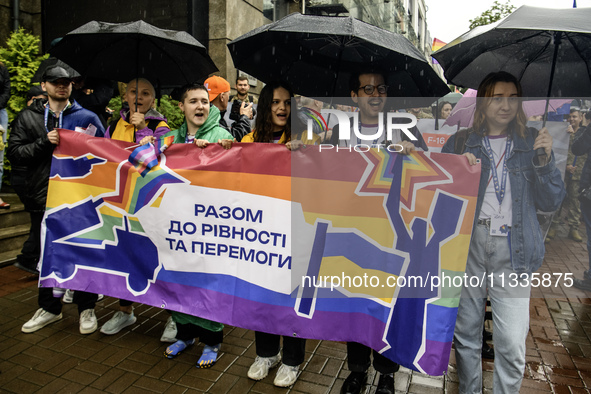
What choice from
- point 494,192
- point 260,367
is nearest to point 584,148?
A: point 494,192

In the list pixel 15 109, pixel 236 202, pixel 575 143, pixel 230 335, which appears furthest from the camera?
pixel 15 109

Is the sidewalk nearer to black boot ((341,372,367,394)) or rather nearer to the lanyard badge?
black boot ((341,372,367,394))

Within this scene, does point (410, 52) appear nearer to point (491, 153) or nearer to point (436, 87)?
point (436, 87)

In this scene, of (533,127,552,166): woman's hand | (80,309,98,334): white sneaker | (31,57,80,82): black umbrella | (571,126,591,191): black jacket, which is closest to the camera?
(533,127,552,166): woman's hand

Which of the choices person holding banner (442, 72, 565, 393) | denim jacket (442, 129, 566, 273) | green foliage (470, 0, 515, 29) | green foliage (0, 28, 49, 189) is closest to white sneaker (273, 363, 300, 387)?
person holding banner (442, 72, 565, 393)

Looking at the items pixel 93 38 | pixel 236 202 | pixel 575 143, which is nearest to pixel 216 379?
pixel 236 202

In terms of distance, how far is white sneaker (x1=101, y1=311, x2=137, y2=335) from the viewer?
13.4ft

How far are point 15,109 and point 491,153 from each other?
22.7 feet

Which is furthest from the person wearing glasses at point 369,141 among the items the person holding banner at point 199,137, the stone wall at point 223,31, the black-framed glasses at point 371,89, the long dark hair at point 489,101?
the stone wall at point 223,31

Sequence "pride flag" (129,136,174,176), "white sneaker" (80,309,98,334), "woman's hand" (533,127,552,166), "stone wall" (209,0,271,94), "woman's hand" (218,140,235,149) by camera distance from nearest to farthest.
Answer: "woman's hand" (533,127,552,166)
"woman's hand" (218,140,235,149)
"pride flag" (129,136,174,176)
"white sneaker" (80,309,98,334)
"stone wall" (209,0,271,94)

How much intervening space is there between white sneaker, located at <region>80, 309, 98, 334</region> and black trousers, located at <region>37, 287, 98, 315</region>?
47 mm

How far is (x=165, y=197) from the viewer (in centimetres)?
354

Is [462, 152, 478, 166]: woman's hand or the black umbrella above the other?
the black umbrella

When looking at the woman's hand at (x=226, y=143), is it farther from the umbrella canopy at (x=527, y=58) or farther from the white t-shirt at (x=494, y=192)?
the white t-shirt at (x=494, y=192)
